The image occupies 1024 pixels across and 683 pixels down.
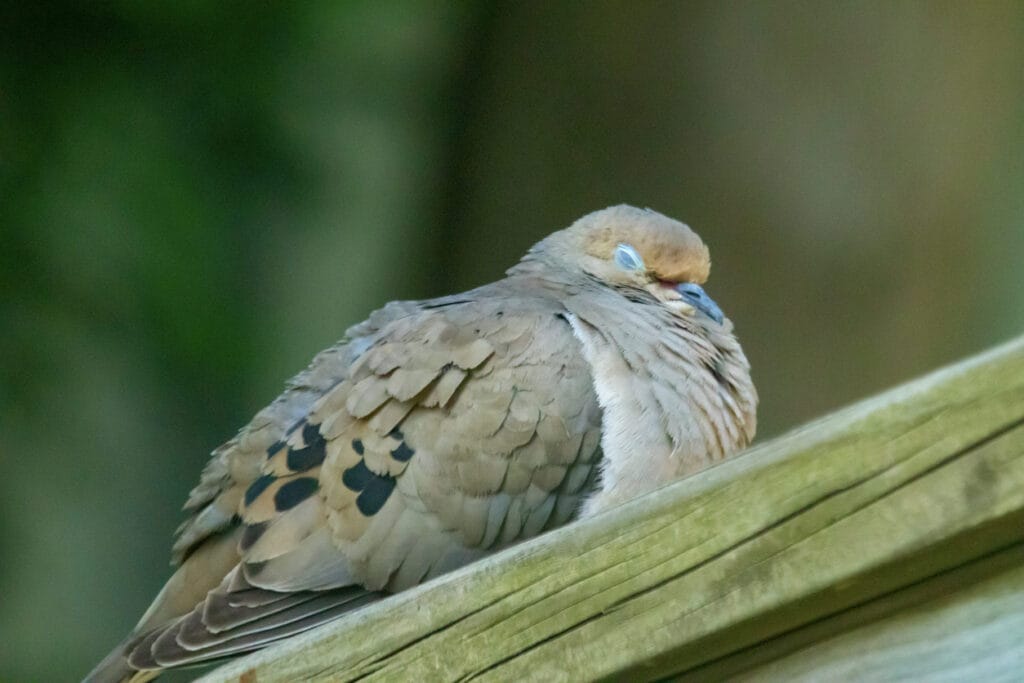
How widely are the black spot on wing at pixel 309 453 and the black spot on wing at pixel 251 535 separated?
111 mm

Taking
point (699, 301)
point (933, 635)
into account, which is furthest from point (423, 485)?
point (933, 635)

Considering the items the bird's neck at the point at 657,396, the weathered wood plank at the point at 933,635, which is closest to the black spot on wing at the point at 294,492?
the bird's neck at the point at 657,396

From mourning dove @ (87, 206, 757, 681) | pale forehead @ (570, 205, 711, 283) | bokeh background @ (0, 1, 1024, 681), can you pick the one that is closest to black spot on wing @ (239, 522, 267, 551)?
mourning dove @ (87, 206, 757, 681)

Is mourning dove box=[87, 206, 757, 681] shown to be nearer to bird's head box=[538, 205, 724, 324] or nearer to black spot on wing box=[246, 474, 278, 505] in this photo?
black spot on wing box=[246, 474, 278, 505]

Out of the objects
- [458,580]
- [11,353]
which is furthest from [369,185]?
[458,580]

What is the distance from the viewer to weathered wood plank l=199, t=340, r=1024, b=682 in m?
0.87

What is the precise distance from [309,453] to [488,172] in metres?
1.91

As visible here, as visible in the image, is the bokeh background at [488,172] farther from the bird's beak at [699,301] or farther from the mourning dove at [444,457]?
the mourning dove at [444,457]

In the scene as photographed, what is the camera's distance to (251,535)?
2.17 meters

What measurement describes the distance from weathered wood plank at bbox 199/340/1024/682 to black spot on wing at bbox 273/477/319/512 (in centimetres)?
85

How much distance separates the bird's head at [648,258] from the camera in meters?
2.53

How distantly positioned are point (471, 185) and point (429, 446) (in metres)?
2.05

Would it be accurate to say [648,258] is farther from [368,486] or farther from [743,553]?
[743,553]

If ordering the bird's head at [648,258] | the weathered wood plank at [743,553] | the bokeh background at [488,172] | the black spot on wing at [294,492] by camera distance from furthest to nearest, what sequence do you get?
the bokeh background at [488,172] < the bird's head at [648,258] < the black spot on wing at [294,492] < the weathered wood plank at [743,553]
